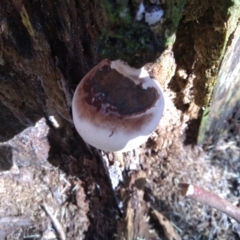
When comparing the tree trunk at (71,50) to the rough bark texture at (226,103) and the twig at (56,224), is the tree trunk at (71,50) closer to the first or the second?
the rough bark texture at (226,103)

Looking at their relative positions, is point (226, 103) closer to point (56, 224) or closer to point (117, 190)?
point (117, 190)

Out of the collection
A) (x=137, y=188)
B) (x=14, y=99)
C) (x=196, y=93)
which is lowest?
(x=137, y=188)

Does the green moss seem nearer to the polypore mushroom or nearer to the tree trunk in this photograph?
the tree trunk

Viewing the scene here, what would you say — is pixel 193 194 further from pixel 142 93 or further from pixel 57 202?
pixel 57 202

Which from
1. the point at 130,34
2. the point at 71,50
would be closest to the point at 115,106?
the point at 130,34

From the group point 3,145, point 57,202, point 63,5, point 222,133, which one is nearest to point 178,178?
point 222,133

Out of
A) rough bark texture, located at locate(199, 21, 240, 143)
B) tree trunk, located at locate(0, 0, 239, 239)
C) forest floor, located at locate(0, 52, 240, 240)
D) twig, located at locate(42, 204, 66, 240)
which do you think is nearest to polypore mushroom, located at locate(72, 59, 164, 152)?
tree trunk, located at locate(0, 0, 239, 239)
